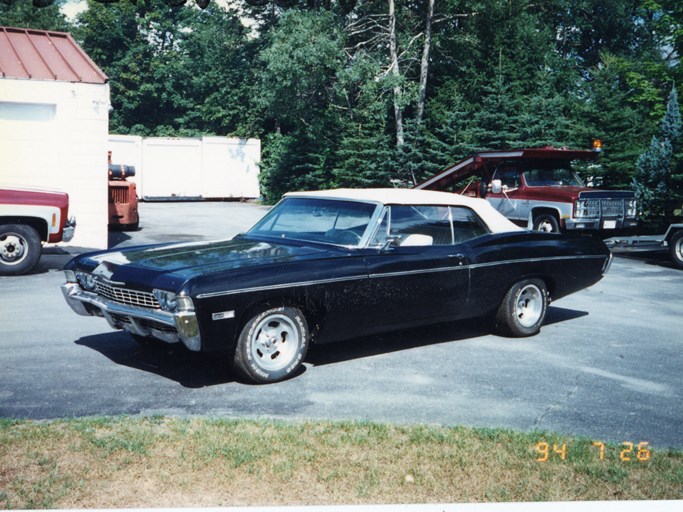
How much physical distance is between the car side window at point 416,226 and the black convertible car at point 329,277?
12 mm

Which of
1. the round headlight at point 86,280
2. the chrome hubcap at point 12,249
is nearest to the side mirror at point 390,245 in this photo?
the round headlight at point 86,280

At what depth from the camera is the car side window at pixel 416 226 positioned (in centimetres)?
615

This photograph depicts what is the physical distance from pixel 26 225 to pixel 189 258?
6027mm

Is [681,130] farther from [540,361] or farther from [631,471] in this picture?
[631,471]

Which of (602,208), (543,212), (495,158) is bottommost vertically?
(543,212)

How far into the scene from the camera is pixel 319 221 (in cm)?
644

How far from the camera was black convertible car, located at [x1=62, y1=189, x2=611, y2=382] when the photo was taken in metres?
5.13

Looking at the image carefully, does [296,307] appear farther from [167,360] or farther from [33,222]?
[33,222]

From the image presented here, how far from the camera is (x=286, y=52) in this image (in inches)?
993

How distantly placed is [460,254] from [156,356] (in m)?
2.74

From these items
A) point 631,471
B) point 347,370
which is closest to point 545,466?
point 631,471

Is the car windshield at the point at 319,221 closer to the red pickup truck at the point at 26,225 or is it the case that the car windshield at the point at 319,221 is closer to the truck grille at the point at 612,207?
the red pickup truck at the point at 26,225

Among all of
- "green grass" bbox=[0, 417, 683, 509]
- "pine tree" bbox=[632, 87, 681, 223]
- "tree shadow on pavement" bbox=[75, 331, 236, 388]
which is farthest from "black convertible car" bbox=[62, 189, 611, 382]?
"pine tree" bbox=[632, 87, 681, 223]

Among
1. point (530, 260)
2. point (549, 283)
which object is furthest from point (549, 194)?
point (530, 260)
